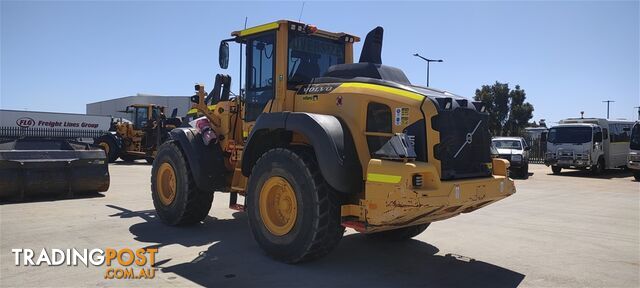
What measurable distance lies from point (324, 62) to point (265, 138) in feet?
5.12

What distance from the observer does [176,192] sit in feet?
25.0

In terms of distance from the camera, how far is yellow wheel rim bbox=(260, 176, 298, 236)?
18.6ft

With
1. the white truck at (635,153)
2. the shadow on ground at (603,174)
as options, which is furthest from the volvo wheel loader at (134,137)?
the white truck at (635,153)

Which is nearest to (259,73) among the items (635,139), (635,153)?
(635,153)

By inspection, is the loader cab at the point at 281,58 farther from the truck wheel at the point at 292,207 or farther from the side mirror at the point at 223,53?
the truck wheel at the point at 292,207

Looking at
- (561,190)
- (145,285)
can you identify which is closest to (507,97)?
(561,190)

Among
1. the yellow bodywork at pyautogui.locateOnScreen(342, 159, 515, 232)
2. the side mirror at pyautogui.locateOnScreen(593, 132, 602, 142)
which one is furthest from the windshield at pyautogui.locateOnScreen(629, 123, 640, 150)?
the yellow bodywork at pyautogui.locateOnScreen(342, 159, 515, 232)

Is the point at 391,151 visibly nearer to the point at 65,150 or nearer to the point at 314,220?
the point at 314,220

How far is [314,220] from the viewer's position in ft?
17.3

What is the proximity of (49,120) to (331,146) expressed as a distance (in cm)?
4125

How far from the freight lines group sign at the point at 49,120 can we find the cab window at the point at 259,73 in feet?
126

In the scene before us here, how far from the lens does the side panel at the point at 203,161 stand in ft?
23.3

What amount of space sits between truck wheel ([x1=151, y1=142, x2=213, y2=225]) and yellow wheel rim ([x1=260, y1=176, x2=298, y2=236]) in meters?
1.92

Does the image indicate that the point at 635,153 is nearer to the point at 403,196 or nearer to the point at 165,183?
the point at 165,183
